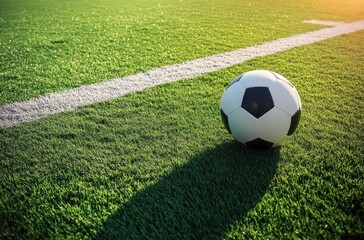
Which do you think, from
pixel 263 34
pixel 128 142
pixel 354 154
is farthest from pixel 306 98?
pixel 263 34

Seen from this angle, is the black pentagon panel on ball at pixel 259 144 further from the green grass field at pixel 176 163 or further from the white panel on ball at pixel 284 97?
the white panel on ball at pixel 284 97

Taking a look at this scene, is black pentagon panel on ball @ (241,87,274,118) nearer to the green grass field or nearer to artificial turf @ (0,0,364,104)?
the green grass field

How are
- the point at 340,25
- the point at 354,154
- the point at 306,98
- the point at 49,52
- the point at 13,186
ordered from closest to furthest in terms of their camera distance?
the point at 13,186 → the point at 354,154 → the point at 306,98 → the point at 49,52 → the point at 340,25

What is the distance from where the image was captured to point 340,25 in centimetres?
767

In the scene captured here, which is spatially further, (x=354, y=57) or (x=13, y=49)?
(x=13, y=49)

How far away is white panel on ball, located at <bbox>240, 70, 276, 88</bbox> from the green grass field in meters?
0.58

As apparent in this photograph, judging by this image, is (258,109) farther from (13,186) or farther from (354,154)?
(13,186)

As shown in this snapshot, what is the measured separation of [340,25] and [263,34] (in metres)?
2.37

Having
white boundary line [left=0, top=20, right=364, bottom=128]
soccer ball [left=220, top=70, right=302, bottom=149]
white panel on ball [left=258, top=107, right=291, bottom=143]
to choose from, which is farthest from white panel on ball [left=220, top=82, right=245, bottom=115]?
white boundary line [left=0, top=20, right=364, bottom=128]

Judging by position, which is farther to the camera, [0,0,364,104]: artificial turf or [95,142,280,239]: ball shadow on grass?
[0,0,364,104]: artificial turf

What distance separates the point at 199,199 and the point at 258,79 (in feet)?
3.67

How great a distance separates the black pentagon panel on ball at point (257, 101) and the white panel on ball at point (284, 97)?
50 mm

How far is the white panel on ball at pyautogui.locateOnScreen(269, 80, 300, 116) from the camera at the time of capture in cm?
242

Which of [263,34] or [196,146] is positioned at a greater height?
[263,34]
